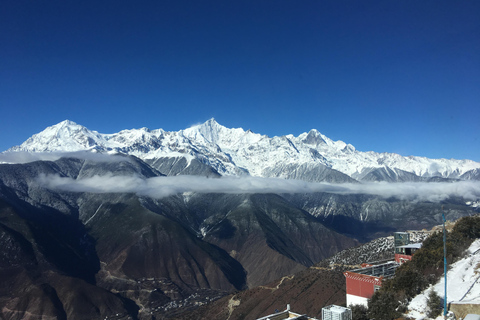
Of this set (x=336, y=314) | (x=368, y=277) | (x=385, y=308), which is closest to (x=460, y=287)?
(x=385, y=308)

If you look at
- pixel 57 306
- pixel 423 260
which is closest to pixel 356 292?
pixel 423 260

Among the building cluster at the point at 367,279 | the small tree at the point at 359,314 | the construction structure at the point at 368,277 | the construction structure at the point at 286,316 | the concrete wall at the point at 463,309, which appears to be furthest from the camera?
the construction structure at the point at 368,277

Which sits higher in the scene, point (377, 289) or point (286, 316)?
point (377, 289)

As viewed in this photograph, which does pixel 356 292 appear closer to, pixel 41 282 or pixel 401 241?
pixel 401 241

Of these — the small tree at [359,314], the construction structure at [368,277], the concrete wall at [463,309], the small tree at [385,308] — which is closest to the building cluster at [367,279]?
the construction structure at [368,277]

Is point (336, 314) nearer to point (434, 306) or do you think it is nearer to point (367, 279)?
point (434, 306)

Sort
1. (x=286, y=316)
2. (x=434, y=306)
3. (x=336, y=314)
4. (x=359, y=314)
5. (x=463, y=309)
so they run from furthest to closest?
(x=286, y=316) < (x=359, y=314) < (x=336, y=314) < (x=434, y=306) < (x=463, y=309)

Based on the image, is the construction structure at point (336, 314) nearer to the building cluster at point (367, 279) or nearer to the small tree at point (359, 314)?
the small tree at point (359, 314)

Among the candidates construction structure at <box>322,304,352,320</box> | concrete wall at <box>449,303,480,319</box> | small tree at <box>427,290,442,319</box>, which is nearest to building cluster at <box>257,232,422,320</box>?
construction structure at <box>322,304,352,320</box>
